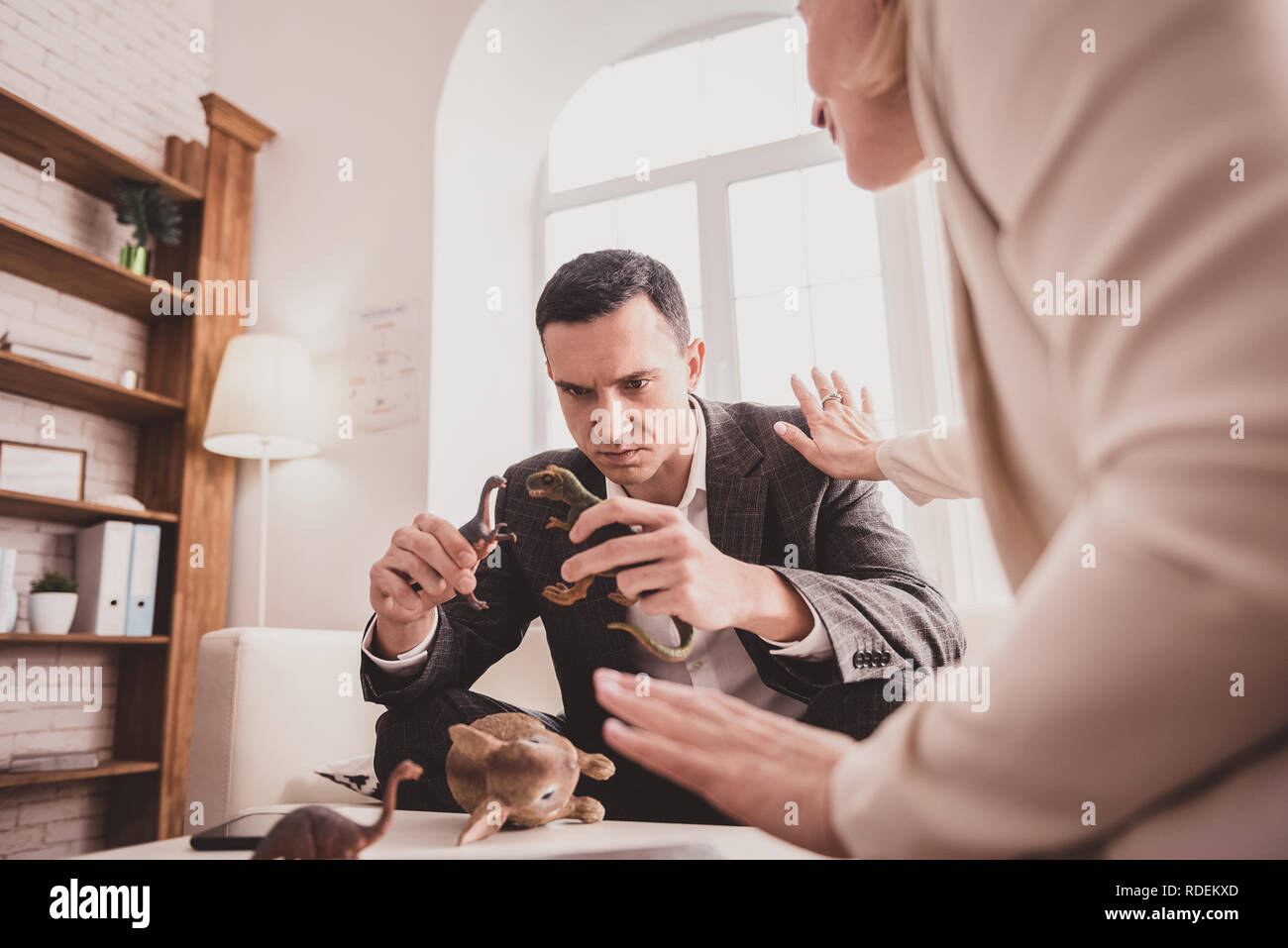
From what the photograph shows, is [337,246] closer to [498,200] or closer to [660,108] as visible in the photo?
[498,200]

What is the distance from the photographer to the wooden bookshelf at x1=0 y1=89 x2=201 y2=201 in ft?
8.70

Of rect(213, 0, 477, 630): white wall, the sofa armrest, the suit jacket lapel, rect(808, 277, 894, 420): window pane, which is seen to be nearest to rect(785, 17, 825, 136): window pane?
rect(808, 277, 894, 420): window pane

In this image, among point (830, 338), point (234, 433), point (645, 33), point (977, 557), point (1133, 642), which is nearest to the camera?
point (1133, 642)

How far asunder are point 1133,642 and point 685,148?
346 centimetres

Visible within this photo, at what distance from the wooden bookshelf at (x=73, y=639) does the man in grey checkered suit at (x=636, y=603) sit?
1720mm

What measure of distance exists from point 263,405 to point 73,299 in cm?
96

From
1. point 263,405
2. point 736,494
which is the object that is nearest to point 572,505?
point 736,494

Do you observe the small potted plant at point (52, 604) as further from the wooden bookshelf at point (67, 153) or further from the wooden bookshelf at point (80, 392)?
the wooden bookshelf at point (67, 153)

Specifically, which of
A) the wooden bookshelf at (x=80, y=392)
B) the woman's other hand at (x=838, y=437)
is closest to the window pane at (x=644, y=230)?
the wooden bookshelf at (x=80, y=392)

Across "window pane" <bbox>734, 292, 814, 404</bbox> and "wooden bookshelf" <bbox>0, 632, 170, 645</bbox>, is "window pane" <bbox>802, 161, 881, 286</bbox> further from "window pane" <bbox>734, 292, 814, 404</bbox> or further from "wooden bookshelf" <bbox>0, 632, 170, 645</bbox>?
"wooden bookshelf" <bbox>0, 632, 170, 645</bbox>

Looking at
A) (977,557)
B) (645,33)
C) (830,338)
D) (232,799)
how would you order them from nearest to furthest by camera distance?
(232,799), (977,557), (830,338), (645,33)

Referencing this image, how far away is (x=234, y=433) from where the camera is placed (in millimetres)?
2787
